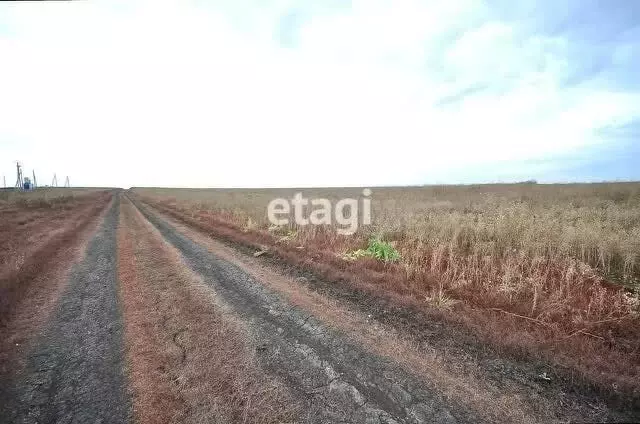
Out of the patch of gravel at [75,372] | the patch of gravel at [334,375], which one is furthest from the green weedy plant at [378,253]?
the patch of gravel at [75,372]

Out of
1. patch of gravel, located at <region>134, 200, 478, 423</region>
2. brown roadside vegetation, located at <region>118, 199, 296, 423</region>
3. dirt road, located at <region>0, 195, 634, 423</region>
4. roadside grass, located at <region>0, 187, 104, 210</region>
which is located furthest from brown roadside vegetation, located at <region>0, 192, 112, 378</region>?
roadside grass, located at <region>0, 187, 104, 210</region>

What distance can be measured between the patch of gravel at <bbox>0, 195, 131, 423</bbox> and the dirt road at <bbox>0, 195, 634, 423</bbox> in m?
0.02

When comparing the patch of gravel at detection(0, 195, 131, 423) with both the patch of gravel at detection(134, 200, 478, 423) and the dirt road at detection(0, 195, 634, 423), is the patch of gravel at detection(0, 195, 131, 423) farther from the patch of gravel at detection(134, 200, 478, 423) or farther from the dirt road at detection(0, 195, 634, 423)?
the patch of gravel at detection(134, 200, 478, 423)

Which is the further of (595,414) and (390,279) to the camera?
(390,279)

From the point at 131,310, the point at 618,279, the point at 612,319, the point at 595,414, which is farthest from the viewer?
the point at 618,279

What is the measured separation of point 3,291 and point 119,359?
4.68m

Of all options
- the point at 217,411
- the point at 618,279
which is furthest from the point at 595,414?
the point at 618,279

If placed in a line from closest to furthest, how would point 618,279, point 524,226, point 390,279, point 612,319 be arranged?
point 612,319 < point 618,279 < point 390,279 < point 524,226

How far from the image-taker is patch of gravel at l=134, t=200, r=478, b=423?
3.18 meters

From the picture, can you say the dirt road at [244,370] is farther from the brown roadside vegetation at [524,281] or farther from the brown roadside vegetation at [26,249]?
the brown roadside vegetation at [26,249]

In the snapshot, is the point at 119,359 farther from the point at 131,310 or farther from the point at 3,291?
the point at 3,291

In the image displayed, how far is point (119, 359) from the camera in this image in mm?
4242

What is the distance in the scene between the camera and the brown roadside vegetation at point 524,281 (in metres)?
4.14

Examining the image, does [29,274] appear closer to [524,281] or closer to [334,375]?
[334,375]
